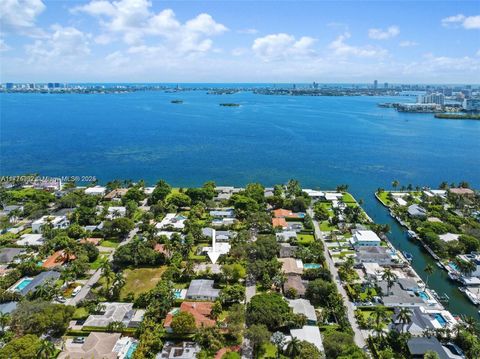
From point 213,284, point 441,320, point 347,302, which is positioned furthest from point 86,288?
point 441,320

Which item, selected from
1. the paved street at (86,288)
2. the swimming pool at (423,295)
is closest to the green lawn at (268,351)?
the swimming pool at (423,295)

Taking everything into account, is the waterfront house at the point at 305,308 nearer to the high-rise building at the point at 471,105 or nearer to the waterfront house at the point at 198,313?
the waterfront house at the point at 198,313

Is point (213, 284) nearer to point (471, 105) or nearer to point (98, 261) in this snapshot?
point (98, 261)

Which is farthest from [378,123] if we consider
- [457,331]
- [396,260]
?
[457,331]

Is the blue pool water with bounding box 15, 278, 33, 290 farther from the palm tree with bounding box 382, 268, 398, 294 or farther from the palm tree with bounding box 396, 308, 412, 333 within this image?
the palm tree with bounding box 382, 268, 398, 294

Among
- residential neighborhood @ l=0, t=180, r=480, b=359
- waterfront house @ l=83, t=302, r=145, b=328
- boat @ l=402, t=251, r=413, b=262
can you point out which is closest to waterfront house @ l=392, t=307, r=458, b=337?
residential neighborhood @ l=0, t=180, r=480, b=359

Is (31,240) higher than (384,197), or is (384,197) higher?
(384,197)
